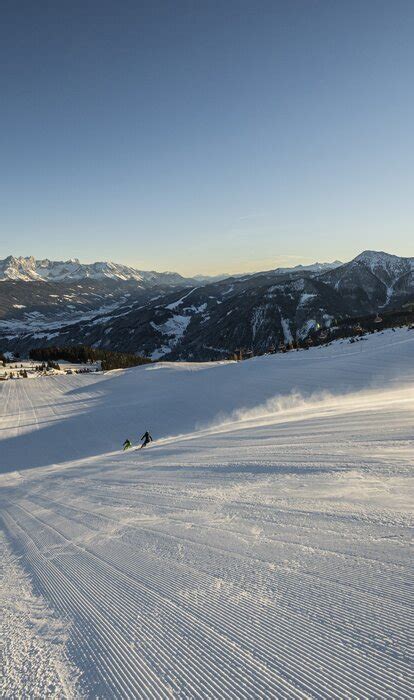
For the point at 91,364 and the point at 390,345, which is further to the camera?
the point at 91,364

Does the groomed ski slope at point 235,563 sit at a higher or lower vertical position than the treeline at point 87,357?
lower

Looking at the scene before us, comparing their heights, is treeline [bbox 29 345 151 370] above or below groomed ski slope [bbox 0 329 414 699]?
above

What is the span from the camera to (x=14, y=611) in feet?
18.0

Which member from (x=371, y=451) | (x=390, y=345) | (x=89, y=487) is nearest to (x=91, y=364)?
(x=390, y=345)

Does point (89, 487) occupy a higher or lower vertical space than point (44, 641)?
lower

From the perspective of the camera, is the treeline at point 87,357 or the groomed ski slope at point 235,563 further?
the treeline at point 87,357

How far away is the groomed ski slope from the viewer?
145 inches

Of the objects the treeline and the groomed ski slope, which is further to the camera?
the treeline

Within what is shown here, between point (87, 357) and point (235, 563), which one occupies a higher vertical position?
point (87, 357)

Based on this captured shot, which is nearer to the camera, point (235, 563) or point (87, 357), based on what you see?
point (235, 563)

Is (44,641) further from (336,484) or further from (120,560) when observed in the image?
(336,484)

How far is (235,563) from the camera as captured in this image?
5.73 metres

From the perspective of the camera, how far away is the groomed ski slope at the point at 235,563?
3.69 meters

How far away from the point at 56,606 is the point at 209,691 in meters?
3.01
